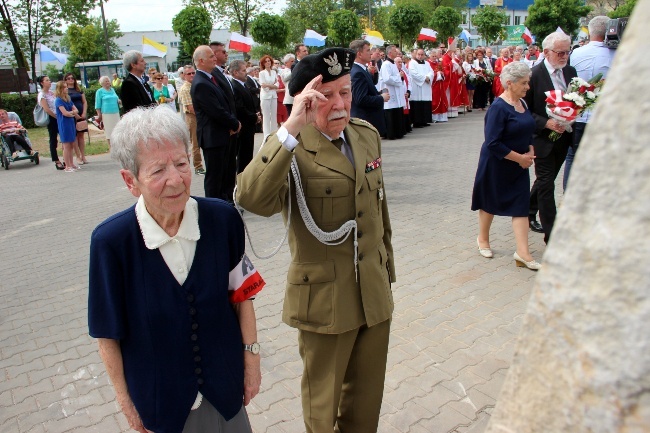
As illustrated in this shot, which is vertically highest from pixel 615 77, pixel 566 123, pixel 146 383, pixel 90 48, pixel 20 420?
pixel 90 48

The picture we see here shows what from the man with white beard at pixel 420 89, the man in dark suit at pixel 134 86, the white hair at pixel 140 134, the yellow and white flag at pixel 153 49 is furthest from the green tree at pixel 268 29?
the white hair at pixel 140 134

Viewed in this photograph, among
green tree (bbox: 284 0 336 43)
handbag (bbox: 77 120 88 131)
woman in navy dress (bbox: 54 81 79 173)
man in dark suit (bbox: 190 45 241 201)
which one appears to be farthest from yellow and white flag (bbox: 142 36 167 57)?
green tree (bbox: 284 0 336 43)

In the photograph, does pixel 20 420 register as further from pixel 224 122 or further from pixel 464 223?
pixel 464 223

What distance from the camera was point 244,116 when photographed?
7.96 metres

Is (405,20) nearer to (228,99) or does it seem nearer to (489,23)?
(489,23)

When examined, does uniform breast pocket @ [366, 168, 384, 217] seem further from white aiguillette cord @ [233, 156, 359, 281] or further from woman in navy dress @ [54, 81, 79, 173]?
woman in navy dress @ [54, 81, 79, 173]

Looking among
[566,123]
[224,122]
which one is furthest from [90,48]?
[566,123]

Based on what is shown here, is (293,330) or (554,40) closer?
(293,330)

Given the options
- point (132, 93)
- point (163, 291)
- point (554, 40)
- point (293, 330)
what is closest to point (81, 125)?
point (132, 93)

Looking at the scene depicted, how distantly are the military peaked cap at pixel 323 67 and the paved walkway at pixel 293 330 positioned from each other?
1981mm

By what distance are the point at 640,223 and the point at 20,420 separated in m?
3.77

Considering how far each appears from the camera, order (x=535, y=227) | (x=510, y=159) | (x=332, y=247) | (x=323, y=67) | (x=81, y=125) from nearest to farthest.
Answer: (x=323, y=67)
(x=332, y=247)
(x=510, y=159)
(x=535, y=227)
(x=81, y=125)

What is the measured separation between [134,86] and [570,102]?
16.2 feet

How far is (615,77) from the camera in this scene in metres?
0.57
